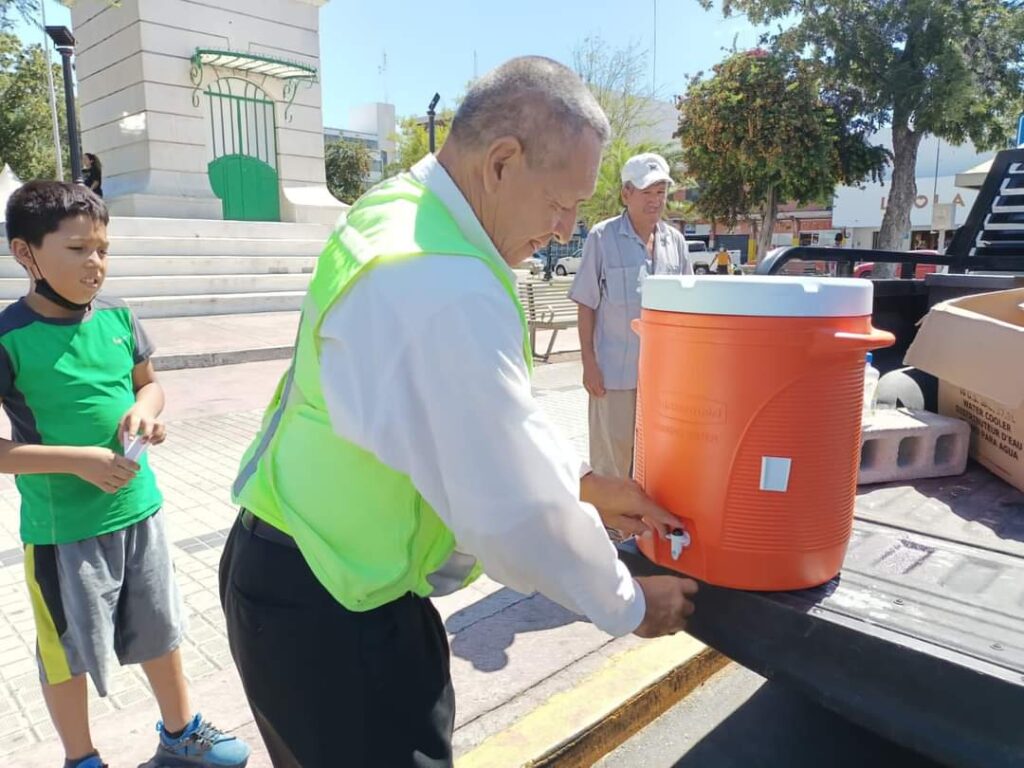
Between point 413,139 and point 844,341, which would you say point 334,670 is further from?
point 413,139

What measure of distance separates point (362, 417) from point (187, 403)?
692 cm

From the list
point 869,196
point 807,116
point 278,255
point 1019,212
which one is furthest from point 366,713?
point 869,196

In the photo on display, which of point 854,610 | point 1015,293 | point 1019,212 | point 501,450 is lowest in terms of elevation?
point 854,610

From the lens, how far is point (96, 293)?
222cm

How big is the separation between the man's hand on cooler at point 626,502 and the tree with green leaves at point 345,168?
41729 mm

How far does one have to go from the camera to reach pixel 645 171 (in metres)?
3.59

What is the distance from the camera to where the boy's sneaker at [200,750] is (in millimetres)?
2205

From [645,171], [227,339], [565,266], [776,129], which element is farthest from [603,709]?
[565,266]

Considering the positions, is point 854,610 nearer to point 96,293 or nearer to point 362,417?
point 362,417

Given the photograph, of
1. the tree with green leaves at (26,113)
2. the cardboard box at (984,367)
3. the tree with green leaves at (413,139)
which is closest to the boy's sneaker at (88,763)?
the cardboard box at (984,367)

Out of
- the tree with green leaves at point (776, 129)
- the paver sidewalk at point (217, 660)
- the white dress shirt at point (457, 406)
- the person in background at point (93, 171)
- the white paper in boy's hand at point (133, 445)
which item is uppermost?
the tree with green leaves at point (776, 129)

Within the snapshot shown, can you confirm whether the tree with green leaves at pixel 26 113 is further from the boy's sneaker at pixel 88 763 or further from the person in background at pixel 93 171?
the boy's sneaker at pixel 88 763

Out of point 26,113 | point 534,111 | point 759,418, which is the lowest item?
point 759,418

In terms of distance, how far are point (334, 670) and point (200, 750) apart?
1229 millimetres
